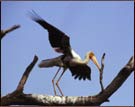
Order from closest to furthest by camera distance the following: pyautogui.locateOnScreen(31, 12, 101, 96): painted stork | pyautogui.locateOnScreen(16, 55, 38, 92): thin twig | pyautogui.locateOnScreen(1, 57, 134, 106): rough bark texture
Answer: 1. pyautogui.locateOnScreen(1, 57, 134, 106): rough bark texture
2. pyautogui.locateOnScreen(16, 55, 38, 92): thin twig
3. pyautogui.locateOnScreen(31, 12, 101, 96): painted stork

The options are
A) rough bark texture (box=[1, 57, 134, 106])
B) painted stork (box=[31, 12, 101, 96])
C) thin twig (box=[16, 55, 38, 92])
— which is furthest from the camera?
painted stork (box=[31, 12, 101, 96])

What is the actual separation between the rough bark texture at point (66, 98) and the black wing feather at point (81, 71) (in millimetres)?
964

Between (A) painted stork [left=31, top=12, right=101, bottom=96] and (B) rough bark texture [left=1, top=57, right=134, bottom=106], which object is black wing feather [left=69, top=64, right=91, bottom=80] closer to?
(A) painted stork [left=31, top=12, right=101, bottom=96]

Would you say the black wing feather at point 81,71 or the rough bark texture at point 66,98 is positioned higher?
the black wing feather at point 81,71

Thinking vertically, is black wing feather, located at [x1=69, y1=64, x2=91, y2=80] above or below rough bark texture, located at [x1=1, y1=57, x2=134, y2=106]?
above

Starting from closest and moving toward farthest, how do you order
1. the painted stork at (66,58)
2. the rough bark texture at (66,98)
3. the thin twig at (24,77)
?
the rough bark texture at (66,98)
the thin twig at (24,77)
the painted stork at (66,58)

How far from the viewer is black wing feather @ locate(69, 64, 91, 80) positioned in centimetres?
609

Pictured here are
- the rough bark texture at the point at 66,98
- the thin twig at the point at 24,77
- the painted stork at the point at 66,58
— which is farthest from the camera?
the painted stork at the point at 66,58

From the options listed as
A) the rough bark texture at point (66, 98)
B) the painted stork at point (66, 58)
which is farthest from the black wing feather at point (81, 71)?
the rough bark texture at point (66, 98)

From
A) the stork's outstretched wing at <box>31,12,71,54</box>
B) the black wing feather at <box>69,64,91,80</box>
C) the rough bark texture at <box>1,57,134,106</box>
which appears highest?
the stork's outstretched wing at <box>31,12,71,54</box>

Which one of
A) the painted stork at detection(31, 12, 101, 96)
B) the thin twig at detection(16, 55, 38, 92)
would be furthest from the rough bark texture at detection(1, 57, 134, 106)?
the painted stork at detection(31, 12, 101, 96)

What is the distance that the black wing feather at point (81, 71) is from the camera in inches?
240

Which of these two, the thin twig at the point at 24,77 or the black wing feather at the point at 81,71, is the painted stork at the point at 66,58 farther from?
the thin twig at the point at 24,77

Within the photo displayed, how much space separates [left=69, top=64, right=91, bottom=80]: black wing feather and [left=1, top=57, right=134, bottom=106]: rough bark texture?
0.96 m
